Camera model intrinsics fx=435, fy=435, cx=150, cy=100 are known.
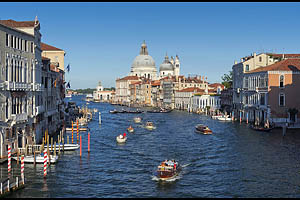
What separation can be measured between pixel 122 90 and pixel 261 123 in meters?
125

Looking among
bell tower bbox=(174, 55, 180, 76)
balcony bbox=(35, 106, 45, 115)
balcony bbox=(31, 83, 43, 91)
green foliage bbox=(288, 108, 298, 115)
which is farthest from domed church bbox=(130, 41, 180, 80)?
balcony bbox=(31, 83, 43, 91)

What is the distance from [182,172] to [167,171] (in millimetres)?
2083

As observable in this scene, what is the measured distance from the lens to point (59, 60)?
54906mm

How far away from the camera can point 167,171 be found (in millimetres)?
25672

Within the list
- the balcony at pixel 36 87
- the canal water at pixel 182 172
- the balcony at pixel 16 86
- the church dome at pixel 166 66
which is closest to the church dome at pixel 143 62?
the church dome at pixel 166 66

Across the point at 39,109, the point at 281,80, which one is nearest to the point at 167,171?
the point at 39,109

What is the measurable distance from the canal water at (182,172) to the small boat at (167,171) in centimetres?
42

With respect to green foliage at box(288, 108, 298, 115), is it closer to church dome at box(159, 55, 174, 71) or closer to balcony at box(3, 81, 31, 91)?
balcony at box(3, 81, 31, 91)

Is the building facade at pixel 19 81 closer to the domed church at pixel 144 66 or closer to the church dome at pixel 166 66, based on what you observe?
the church dome at pixel 166 66

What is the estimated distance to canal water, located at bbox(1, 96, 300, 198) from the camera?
74.8 ft

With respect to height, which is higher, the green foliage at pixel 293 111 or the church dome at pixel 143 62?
the church dome at pixel 143 62

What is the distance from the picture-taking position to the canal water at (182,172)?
2280 centimetres

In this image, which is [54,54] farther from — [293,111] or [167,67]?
[167,67]

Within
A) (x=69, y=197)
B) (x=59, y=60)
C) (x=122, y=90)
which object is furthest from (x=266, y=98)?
(x=122, y=90)
